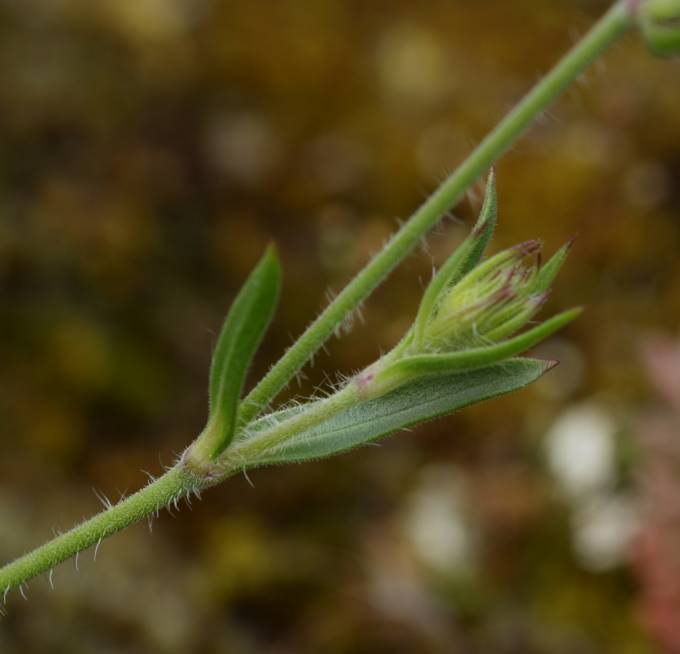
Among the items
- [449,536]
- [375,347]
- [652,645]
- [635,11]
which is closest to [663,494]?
[652,645]

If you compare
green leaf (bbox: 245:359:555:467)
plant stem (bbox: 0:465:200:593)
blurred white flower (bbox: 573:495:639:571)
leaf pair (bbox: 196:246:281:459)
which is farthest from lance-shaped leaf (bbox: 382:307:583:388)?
blurred white flower (bbox: 573:495:639:571)

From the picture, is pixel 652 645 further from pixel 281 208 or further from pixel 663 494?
pixel 281 208

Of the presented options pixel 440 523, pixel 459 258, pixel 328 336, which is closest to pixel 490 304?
pixel 459 258

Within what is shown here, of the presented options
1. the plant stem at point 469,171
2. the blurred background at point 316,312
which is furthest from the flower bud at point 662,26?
the blurred background at point 316,312

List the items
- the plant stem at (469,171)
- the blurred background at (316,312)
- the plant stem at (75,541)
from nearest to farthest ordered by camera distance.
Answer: the plant stem at (469,171) → the plant stem at (75,541) → the blurred background at (316,312)

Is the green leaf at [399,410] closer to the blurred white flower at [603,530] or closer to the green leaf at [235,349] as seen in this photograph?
the green leaf at [235,349]

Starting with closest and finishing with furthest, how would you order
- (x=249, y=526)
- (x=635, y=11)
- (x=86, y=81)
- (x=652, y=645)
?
(x=635, y=11) < (x=652, y=645) < (x=249, y=526) < (x=86, y=81)
